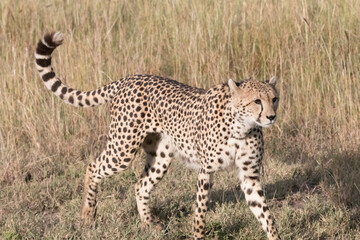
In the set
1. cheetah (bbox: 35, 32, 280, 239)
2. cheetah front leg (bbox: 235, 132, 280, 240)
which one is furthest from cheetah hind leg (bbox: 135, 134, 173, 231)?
cheetah front leg (bbox: 235, 132, 280, 240)

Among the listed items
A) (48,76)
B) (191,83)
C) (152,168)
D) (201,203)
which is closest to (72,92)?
(48,76)

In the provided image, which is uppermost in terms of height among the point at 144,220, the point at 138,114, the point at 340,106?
the point at 138,114

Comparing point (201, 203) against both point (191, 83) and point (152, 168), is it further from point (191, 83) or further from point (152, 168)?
point (191, 83)

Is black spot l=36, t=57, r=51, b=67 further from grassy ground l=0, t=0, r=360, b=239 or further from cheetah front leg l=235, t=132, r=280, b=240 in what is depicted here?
cheetah front leg l=235, t=132, r=280, b=240

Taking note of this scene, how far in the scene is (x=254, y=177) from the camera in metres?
3.42

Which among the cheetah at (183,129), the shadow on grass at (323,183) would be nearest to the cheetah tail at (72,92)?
the cheetah at (183,129)

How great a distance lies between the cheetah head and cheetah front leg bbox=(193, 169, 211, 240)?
15.4 inches

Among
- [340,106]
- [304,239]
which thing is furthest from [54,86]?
[340,106]

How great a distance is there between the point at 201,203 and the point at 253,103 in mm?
649

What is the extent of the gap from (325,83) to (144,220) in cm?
210

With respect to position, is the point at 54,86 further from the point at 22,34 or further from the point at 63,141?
the point at 22,34

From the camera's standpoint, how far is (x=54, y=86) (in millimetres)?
3912

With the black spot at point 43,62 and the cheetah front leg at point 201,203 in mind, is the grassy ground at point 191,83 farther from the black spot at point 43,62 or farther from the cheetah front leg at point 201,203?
the black spot at point 43,62

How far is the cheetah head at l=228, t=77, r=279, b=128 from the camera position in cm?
312
